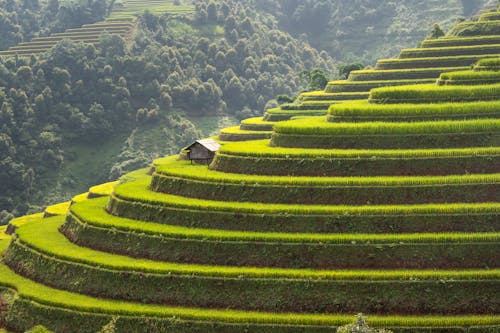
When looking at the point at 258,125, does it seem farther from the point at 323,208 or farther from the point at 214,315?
the point at 214,315

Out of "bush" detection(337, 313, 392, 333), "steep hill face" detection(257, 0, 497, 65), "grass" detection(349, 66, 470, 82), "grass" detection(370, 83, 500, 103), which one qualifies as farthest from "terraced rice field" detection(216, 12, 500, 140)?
"steep hill face" detection(257, 0, 497, 65)

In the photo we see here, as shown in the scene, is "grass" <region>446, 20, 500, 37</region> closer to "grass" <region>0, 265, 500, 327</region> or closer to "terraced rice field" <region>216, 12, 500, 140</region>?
"terraced rice field" <region>216, 12, 500, 140</region>

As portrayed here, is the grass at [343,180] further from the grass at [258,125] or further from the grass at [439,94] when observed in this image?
the grass at [258,125]

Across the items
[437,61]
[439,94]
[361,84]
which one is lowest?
[361,84]

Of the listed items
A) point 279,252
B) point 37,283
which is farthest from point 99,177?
point 279,252

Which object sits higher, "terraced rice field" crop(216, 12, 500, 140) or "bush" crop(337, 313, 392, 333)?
"terraced rice field" crop(216, 12, 500, 140)

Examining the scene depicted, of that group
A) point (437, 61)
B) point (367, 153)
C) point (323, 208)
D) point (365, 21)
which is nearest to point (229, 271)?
point (323, 208)

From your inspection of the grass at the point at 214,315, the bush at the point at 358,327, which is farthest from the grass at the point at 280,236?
the bush at the point at 358,327
